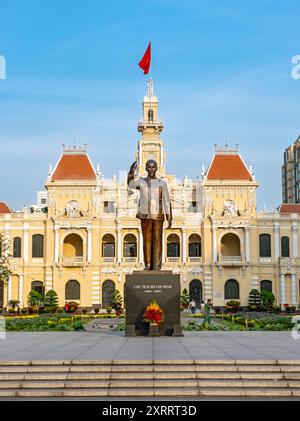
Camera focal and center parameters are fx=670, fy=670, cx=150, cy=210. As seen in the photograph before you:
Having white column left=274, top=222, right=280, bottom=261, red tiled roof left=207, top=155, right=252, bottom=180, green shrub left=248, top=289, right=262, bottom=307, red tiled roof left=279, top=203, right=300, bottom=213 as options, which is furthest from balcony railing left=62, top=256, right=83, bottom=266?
red tiled roof left=279, top=203, right=300, bottom=213

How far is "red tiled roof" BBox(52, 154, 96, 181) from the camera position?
6500 centimetres

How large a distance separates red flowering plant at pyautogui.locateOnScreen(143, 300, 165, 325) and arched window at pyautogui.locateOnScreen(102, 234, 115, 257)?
4514cm

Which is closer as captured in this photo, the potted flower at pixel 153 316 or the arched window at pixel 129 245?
the potted flower at pixel 153 316

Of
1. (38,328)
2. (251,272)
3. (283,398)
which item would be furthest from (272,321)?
(251,272)

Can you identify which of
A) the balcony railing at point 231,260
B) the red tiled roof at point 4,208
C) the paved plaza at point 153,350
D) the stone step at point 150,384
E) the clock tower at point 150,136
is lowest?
the stone step at point 150,384

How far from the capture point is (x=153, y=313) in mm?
20234

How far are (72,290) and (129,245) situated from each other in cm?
727

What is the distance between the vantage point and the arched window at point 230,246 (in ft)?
215

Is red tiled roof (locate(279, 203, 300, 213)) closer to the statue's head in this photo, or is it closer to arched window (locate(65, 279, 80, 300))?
arched window (locate(65, 279, 80, 300))

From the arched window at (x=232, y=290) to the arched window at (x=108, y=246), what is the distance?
37.9 ft

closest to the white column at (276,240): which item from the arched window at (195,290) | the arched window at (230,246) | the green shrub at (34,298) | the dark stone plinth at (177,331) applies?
the arched window at (230,246)

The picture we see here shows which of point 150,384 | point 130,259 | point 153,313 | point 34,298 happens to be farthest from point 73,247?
point 150,384

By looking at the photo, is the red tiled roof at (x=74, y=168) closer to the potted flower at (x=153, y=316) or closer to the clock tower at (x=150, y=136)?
the clock tower at (x=150, y=136)
